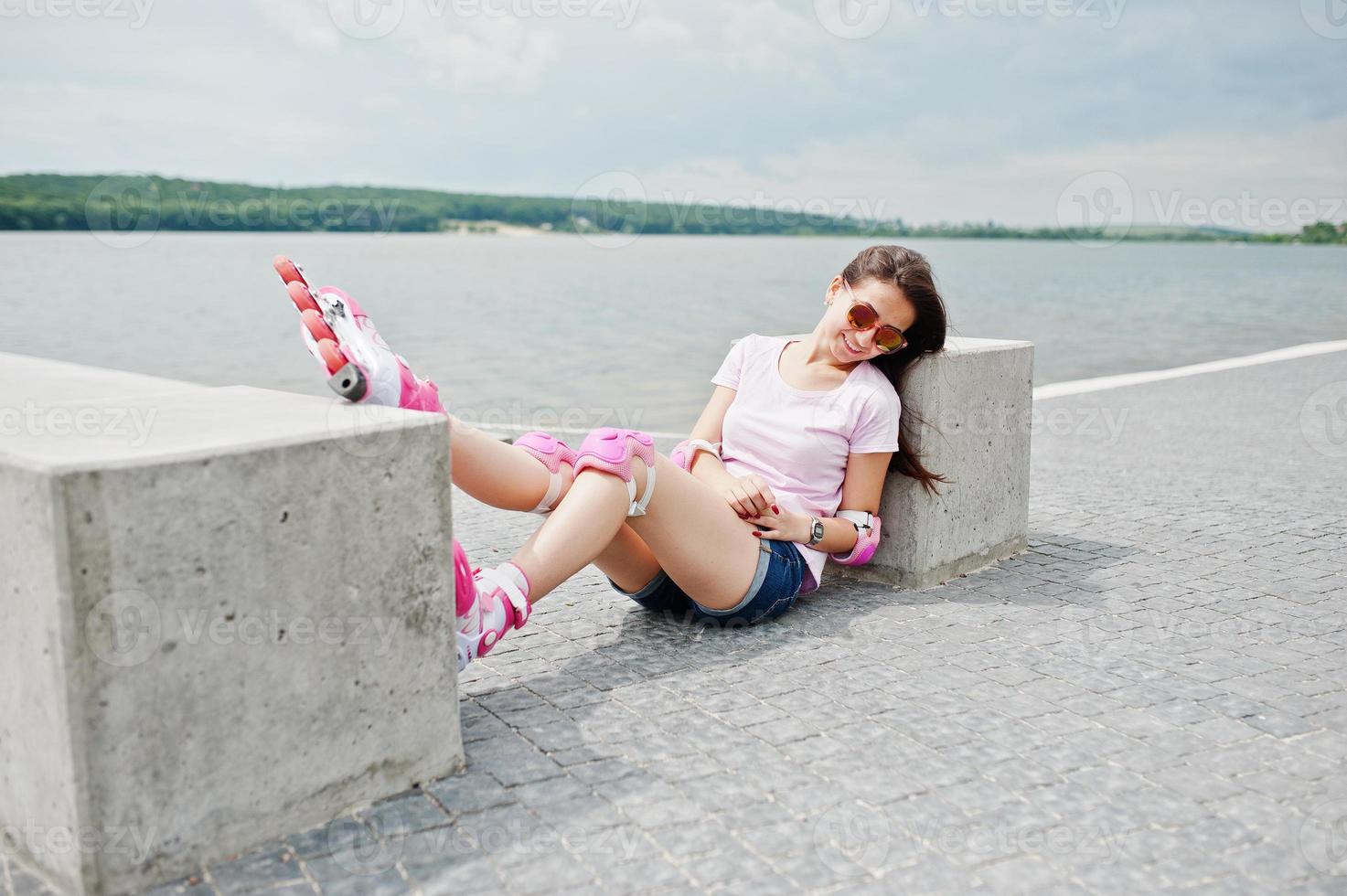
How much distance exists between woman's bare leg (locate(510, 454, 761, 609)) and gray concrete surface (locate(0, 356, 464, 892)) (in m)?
0.63

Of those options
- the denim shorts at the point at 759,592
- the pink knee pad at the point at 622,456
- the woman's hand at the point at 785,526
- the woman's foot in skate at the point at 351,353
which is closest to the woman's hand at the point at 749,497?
the woman's hand at the point at 785,526

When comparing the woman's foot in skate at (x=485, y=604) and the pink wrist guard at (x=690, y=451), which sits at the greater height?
the pink wrist guard at (x=690, y=451)

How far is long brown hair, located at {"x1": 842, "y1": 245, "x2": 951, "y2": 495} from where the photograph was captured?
4527 millimetres

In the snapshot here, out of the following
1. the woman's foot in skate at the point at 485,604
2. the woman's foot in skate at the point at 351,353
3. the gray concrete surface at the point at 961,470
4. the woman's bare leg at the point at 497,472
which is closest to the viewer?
the woman's foot in skate at the point at 351,353

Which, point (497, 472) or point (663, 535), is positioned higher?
point (497, 472)

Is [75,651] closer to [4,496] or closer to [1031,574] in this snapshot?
[4,496]

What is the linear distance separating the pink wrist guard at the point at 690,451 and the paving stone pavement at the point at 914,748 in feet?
2.10

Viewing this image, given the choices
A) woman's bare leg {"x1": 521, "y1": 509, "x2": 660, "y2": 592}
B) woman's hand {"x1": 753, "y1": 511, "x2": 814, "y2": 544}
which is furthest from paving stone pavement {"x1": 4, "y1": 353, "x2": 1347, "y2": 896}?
woman's hand {"x1": 753, "y1": 511, "x2": 814, "y2": 544}

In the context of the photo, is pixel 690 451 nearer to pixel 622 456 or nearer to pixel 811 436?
pixel 811 436

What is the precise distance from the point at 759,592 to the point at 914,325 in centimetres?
130

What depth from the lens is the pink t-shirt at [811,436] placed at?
454 centimetres

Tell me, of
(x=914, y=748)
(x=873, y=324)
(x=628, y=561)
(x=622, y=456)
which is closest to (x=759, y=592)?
(x=628, y=561)

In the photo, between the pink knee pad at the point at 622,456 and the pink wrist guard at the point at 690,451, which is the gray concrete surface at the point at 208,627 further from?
the pink wrist guard at the point at 690,451

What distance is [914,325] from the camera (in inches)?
185
